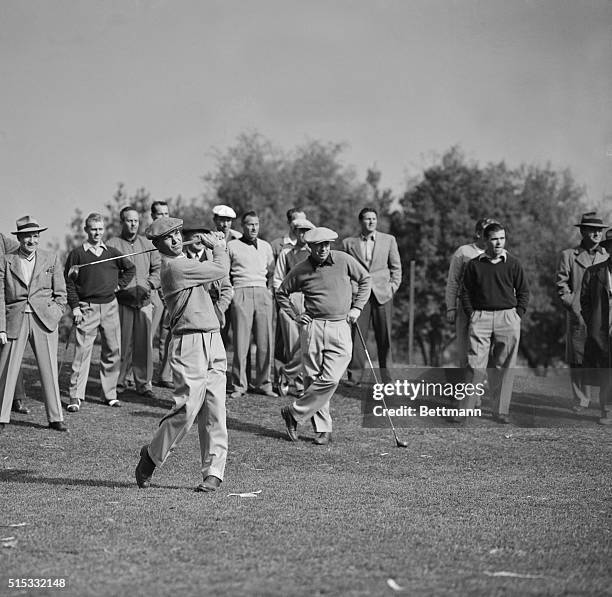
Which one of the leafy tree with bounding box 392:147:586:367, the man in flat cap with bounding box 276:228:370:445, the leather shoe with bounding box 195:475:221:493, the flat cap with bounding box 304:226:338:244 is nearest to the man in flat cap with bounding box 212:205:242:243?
the man in flat cap with bounding box 276:228:370:445

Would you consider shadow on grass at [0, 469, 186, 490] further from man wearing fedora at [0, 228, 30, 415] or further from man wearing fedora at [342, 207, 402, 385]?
man wearing fedora at [342, 207, 402, 385]

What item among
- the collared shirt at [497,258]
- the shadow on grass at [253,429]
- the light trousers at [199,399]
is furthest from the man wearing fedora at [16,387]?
the collared shirt at [497,258]

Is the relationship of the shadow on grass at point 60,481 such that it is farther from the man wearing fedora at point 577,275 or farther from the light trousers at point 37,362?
the man wearing fedora at point 577,275

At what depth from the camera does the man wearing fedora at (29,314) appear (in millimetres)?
12391

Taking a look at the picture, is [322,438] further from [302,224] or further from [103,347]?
[302,224]

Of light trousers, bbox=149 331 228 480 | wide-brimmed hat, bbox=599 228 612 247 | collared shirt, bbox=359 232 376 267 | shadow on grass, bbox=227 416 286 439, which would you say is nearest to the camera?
light trousers, bbox=149 331 228 480

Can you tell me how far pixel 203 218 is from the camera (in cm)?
4447

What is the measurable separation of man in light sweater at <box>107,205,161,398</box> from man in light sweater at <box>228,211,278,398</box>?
1.18 m

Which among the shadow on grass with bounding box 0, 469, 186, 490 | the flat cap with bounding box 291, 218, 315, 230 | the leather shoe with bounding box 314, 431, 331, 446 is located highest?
the flat cap with bounding box 291, 218, 315, 230

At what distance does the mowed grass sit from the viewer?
5.71 metres

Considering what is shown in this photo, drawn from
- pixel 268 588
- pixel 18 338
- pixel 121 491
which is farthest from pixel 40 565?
pixel 18 338

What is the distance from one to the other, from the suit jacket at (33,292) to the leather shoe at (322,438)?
11.4ft

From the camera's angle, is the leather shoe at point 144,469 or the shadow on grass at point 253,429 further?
the shadow on grass at point 253,429

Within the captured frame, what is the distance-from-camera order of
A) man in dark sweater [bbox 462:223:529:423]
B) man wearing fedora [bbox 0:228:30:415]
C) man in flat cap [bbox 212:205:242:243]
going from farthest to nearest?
man in flat cap [bbox 212:205:242:243] < man in dark sweater [bbox 462:223:529:423] < man wearing fedora [bbox 0:228:30:415]
